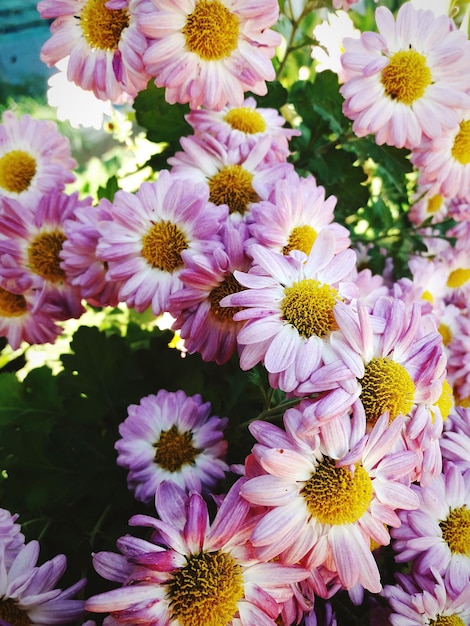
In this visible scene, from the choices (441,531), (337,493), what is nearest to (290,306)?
(337,493)

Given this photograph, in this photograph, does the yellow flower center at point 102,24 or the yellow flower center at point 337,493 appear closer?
the yellow flower center at point 337,493

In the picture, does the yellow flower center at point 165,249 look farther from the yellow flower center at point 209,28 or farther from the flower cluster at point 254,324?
the yellow flower center at point 209,28

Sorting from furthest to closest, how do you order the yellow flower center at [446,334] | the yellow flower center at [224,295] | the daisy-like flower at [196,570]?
the yellow flower center at [446,334] → the yellow flower center at [224,295] → the daisy-like flower at [196,570]

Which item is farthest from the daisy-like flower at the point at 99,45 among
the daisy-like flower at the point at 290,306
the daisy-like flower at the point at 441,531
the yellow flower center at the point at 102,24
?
the daisy-like flower at the point at 441,531

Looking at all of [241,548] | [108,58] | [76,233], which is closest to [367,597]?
[241,548]

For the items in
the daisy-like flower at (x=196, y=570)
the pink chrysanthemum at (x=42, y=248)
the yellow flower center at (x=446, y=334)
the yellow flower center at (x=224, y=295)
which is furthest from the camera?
the yellow flower center at (x=446, y=334)

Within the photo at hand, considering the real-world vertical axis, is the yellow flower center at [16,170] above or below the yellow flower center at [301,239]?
below
